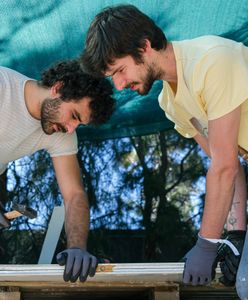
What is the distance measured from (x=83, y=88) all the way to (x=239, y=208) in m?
0.94

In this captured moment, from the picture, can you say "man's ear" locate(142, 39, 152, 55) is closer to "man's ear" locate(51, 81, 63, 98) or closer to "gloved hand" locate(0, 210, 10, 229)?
"man's ear" locate(51, 81, 63, 98)

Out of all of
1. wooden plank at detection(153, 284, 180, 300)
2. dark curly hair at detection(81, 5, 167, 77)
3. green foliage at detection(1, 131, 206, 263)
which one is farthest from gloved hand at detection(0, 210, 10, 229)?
green foliage at detection(1, 131, 206, 263)

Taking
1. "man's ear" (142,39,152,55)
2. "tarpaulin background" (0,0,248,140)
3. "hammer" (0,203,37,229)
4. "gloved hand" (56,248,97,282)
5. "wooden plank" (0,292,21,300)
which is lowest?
"wooden plank" (0,292,21,300)

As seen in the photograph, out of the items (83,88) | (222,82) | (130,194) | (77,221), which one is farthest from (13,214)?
(130,194)

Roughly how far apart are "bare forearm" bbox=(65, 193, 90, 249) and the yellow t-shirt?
788 millimetres

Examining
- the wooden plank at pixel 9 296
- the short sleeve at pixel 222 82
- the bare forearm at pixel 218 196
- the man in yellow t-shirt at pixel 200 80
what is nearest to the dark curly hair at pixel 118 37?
the man in yellow t-shirt at pixel 200 80

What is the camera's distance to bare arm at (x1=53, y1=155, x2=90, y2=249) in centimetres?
292

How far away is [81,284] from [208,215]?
71cm

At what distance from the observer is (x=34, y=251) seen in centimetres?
499

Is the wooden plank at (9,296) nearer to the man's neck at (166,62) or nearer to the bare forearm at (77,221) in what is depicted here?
the bare forearm at (77,221)

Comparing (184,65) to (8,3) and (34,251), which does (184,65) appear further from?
(34,251)

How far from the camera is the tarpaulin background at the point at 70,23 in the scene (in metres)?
3.08

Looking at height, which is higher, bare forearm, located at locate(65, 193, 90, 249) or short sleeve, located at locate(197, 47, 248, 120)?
short sleeve, located at locate(197, 47, 248, 120)

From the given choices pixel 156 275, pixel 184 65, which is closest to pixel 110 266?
pixel 156 275
